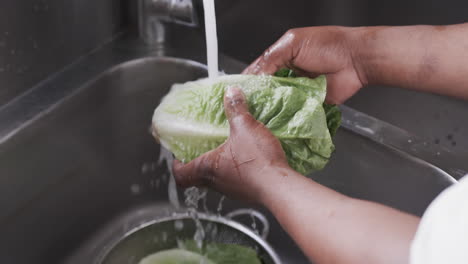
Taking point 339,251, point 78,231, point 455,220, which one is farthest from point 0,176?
point 455,220

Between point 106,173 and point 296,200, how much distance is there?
24.3 inches

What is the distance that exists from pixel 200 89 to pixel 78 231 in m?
0.45

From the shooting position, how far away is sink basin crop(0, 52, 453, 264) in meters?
0.94

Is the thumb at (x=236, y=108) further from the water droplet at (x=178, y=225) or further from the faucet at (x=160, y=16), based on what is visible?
the water droplet at (x=178, y=225)

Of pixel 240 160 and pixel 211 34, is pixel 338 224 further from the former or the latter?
pixel 211 34

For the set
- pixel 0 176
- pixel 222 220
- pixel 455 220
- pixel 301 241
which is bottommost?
pixel 222 220

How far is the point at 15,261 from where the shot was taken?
976mm

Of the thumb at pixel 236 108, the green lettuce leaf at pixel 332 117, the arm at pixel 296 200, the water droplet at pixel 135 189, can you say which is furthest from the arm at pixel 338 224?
the water droplet at pixel 135 189

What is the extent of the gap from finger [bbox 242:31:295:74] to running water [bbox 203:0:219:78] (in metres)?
0.07

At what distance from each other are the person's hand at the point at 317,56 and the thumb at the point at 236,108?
123 millimetres

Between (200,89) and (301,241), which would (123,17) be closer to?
(200,89)

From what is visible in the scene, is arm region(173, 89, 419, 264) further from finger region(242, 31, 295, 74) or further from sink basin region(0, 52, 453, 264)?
sink basin region(0, 52, 453, 264)

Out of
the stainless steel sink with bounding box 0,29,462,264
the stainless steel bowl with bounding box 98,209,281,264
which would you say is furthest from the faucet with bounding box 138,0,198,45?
the stainless steel bowl with bounding box 98,209,281,264

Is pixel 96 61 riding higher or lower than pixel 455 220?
lower
